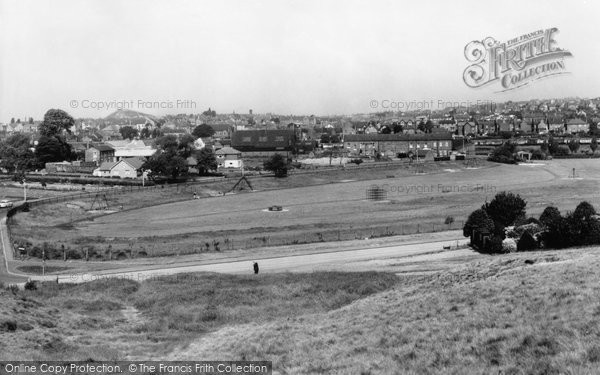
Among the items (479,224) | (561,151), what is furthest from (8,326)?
(561,151)

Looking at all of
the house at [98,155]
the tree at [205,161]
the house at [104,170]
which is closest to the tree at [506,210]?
the tree at [205,161]

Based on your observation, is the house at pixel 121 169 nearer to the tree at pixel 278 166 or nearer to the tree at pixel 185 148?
the tree at pixel 185 148

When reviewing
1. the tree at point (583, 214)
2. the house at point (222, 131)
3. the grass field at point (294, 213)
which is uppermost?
the house at point (222, 131)

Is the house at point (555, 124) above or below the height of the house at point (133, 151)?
above

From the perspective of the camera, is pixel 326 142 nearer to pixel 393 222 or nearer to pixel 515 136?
pixel 515 136

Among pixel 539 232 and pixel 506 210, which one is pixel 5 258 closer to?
pixel 539 232
